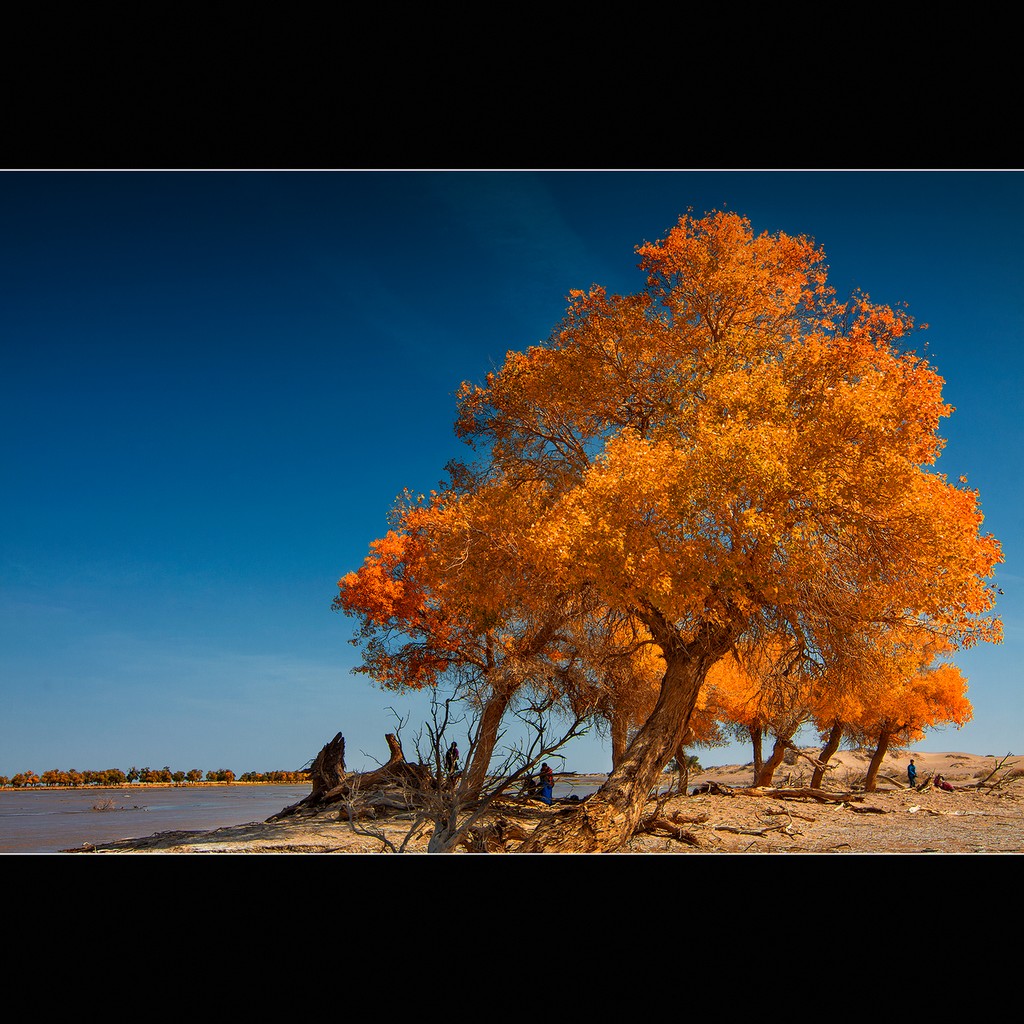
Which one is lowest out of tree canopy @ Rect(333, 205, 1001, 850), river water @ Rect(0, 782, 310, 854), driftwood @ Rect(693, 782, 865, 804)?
river water @ Rect(0, 782, 310, 854)

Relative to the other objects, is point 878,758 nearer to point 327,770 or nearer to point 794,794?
point 794,794

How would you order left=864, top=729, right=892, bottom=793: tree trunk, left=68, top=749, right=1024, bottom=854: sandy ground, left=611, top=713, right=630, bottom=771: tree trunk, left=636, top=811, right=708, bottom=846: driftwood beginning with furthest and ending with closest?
left=864, top=729, right=892, bottom=793: tree trunk → left=611, top=713, right=630, bottom=771: tree trunk → left=636, top=811, right=708, bottom=846: driftwood → left=68, top=749, right=1024, bottom=854: sandy ground

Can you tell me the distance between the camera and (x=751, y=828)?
53.1 ft

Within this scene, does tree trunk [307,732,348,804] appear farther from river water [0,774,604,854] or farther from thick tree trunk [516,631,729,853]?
thick tree trunk [516,631,729,853]

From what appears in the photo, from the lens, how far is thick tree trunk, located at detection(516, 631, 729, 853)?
1208cm

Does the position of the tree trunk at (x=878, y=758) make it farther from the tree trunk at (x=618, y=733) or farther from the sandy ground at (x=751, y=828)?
the tree trunk at (x=618, y=733)

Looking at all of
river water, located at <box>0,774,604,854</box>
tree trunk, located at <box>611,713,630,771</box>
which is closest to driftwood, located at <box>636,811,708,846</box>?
river water, located at <box>0,774,604,854</box>

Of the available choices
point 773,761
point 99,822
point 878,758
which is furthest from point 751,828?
point 99,822

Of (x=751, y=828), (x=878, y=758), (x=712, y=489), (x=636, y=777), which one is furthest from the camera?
(x=878, y=758)

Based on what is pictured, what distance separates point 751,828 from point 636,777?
4.73 metres

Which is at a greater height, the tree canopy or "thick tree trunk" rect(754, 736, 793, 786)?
the tree canopy

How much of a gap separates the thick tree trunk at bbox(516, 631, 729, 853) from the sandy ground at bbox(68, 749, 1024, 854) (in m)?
0.45

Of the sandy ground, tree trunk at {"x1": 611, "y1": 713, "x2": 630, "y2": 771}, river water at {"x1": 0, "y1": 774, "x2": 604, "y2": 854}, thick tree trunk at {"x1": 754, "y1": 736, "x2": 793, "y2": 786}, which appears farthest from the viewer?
thick tree trunk at {"x1": 754, "y1": 736, "x2": 793, "y2": 786}

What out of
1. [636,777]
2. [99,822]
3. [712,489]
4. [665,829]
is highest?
[712,489]
